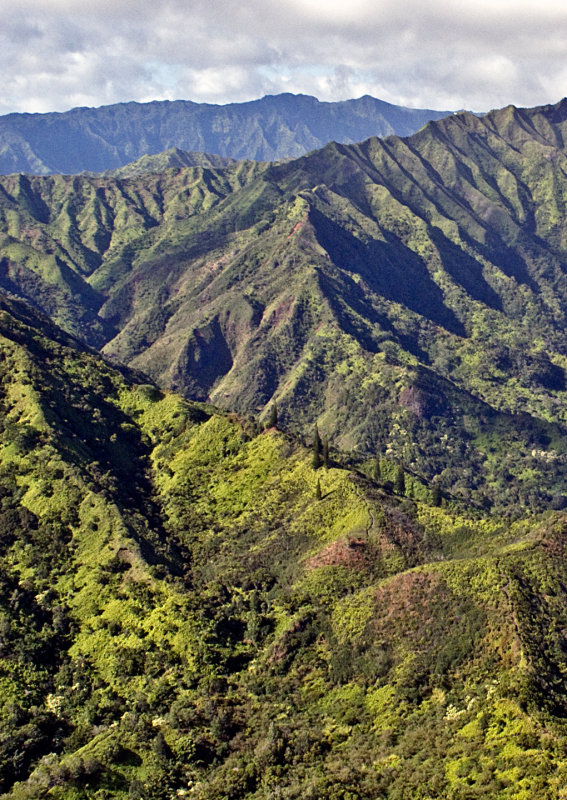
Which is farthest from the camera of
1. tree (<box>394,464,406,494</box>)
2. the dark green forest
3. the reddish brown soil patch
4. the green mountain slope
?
tree (<box>394,464,406,494</box>)

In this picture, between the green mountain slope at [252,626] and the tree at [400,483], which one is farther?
the tree at [400,483]

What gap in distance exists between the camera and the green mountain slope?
60688mm

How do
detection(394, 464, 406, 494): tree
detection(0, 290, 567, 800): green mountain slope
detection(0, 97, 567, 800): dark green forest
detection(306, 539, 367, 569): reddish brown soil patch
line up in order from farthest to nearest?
detection(394, 464, 406, 494): tree < detection(306, 539, 367, 569): reddish brown soil patch < detection(0, 290, 567, 800): green mountain slope < detection(0, 97, 567, 800): dark green forest

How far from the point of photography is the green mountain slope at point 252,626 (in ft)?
199

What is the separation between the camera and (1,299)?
169750mm

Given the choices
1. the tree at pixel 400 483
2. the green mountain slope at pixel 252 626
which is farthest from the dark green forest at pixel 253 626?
the tree at pixel 400 483

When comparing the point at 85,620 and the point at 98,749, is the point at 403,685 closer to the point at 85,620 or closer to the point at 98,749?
the point at 98,749

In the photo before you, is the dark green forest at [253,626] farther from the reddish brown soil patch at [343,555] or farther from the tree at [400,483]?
the tree at [400,483]

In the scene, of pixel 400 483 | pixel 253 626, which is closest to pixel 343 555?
pixel 253 626

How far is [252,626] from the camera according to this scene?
272 ft

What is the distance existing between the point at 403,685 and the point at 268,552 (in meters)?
32.0

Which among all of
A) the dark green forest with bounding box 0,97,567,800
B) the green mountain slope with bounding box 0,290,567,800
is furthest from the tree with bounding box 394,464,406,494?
the green mountain slope with bounding box 0,290,567,800

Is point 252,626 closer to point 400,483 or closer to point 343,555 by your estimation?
point 343,555

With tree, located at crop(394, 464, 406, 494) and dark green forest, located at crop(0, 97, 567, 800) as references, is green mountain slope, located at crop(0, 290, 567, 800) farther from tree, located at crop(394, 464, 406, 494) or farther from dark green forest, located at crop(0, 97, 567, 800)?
tree, located at crop(394, 464, 406, 494)
